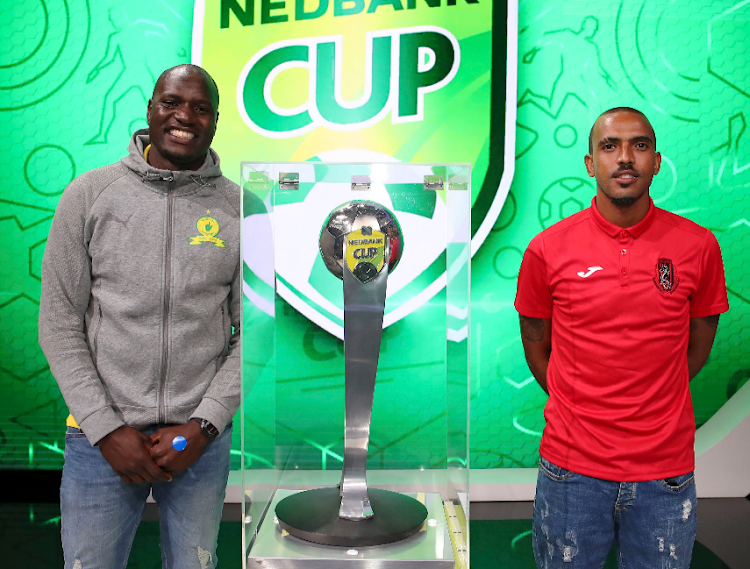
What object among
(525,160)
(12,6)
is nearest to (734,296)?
(525,160)

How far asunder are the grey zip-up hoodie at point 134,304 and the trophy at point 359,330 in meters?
0.25

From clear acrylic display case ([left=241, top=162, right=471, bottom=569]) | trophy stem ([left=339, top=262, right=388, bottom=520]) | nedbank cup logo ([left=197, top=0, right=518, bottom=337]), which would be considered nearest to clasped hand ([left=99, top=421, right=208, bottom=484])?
clear acrylic display case ([left=241, top=162, right=471, bottom=569])

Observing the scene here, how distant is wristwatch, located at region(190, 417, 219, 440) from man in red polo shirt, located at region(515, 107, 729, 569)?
2.39 ft

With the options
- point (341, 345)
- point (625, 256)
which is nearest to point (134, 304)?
point (341, 345)

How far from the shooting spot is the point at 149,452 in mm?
1230

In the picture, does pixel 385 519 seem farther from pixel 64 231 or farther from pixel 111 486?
pixel 64 231

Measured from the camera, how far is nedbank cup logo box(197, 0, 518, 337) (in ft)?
9.19

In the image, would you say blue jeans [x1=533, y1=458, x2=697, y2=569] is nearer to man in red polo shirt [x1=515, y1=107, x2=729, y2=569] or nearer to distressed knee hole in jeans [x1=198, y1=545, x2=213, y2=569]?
man in red polo shirt [x1=515, y1=107, x2=729, y2=569]

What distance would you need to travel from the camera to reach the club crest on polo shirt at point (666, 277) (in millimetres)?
1354

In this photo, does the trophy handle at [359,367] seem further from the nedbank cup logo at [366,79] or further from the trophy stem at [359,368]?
the nedbank cup logo at [366,79]

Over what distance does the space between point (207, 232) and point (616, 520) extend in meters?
1.08

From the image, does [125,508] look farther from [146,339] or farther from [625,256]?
[625,256]

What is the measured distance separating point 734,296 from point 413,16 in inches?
79.0

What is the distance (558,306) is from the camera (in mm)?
1429
